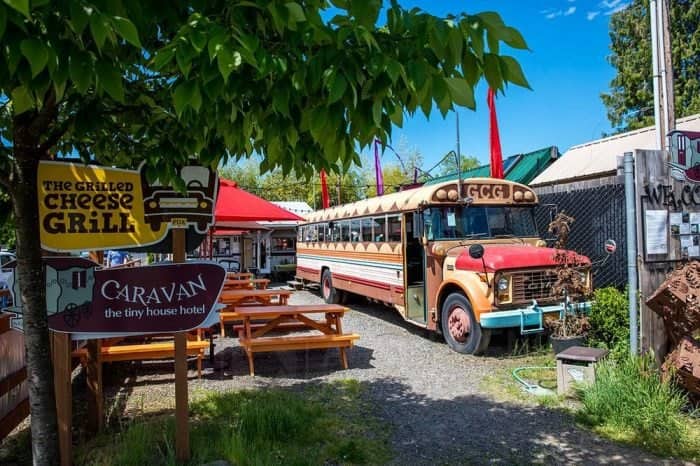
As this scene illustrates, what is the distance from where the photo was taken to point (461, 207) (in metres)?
7.30

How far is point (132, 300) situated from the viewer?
342 centimetres

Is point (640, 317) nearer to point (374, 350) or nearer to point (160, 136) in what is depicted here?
point (374, 350)

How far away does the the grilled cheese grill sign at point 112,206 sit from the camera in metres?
3.22

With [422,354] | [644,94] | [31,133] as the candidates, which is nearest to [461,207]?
[422,354]

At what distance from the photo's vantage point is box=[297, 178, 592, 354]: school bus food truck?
622 cm

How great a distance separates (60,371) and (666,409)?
188 inches

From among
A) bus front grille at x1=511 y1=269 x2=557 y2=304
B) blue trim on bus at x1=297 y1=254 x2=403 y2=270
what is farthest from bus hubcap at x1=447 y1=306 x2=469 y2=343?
blue trim on bus at x1=297 y1=254 x2=403 y2=270

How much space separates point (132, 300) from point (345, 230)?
7722 millimetres

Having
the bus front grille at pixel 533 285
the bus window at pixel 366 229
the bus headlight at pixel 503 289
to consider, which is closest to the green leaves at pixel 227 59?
the bus headlight at pixel 503 289

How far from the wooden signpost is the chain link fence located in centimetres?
556

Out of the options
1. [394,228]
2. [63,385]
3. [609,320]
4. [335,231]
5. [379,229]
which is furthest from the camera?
[335,231]

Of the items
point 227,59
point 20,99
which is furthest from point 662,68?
point 20,99

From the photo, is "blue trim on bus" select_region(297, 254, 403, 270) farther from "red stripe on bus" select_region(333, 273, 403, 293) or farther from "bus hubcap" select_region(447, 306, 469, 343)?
"bus hubcap" select_region(447, 306, 469, 343)

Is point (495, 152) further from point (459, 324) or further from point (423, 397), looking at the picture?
point (423, 397)
